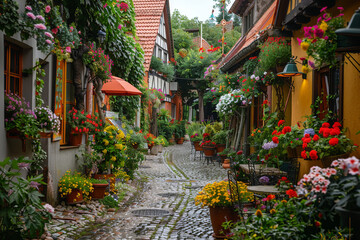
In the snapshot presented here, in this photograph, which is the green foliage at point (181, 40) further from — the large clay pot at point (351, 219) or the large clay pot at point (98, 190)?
the large clay pot at point (351, 219)

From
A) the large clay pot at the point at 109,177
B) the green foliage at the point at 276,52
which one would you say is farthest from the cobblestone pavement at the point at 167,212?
the green foliage at the point at 276,52

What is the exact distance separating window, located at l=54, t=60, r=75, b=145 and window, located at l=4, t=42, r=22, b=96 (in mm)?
1420

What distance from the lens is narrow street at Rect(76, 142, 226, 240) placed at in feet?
19.9

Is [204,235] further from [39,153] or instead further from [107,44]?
[107,44]

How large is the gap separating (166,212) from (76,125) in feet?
8.33

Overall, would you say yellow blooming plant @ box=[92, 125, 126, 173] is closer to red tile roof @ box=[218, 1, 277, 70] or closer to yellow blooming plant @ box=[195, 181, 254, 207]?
yellow blooming plant @ box=[195, 181, 254, 207]

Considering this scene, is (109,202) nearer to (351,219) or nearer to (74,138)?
(74,138)

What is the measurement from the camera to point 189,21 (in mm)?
52031

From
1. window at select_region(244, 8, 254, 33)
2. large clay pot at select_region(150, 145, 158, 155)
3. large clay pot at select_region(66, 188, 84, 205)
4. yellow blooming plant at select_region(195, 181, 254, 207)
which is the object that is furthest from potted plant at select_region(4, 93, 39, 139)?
large clay pot at select_region(150, 145, 158, 155)

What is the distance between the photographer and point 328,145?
5.36 metres

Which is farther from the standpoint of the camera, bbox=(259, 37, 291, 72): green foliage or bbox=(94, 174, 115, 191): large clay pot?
bbox=(94, 174, 115, 191): large clay pot

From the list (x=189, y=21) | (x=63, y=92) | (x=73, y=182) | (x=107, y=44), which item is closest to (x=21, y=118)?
(x=73, y=182)

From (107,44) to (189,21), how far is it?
42421 millimetres

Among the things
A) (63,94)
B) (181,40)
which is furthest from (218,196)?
(181,40)
